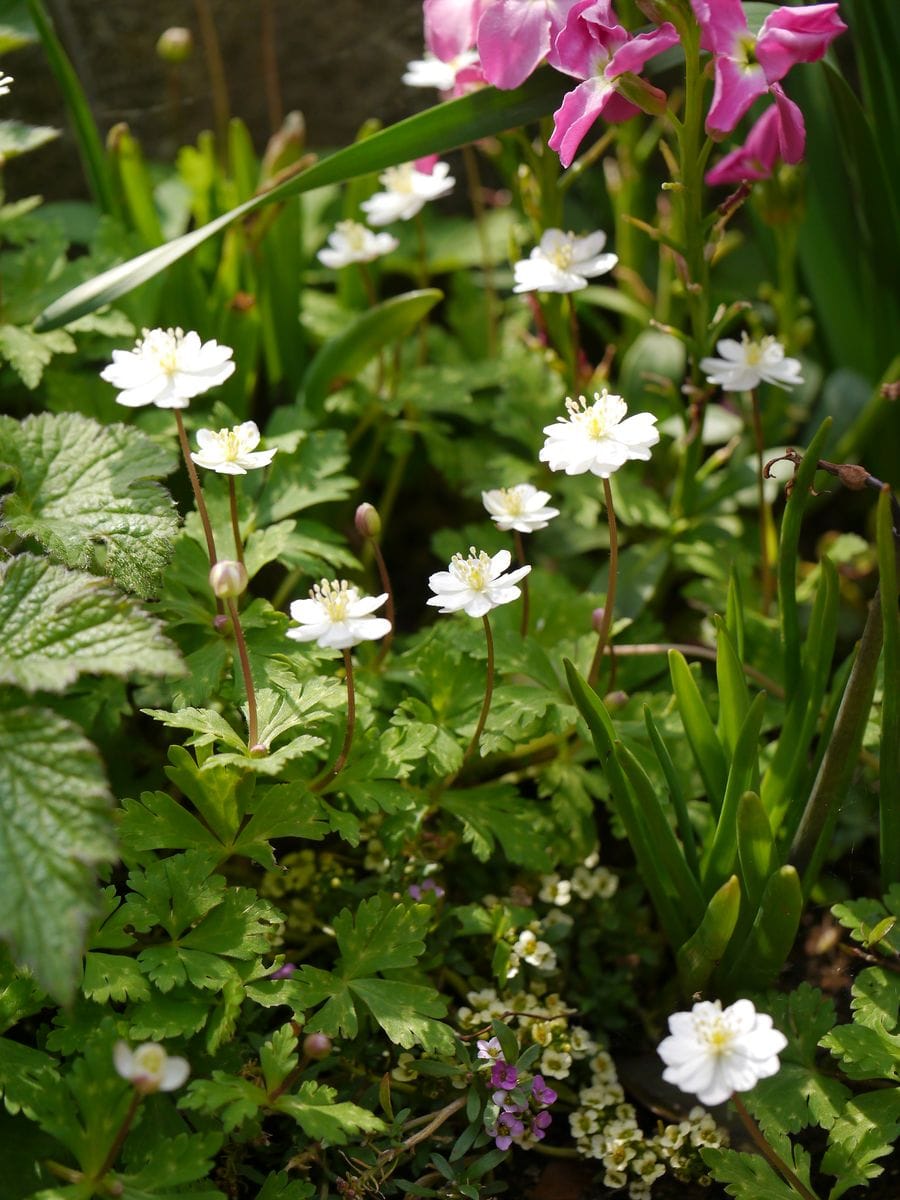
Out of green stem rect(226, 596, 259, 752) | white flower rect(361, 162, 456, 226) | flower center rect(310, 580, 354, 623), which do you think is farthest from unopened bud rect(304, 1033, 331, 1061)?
white flower rect(361, 162, 456, 226)

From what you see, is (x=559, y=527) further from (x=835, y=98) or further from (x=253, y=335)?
(x=835, y=98)

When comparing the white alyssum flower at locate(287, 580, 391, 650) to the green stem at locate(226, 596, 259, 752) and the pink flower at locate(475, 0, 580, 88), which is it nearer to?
the green stem at locate(226, 596, 259, 752)

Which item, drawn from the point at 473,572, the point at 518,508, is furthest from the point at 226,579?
the point at 518,508

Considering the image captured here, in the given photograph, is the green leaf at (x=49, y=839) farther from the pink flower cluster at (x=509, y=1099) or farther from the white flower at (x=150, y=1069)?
the pink flower cluster at (x=509, y=1099)

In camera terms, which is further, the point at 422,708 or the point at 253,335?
the point at 253,335

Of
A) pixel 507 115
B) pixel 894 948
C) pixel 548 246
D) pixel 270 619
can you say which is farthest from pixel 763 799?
pixel 507 115
